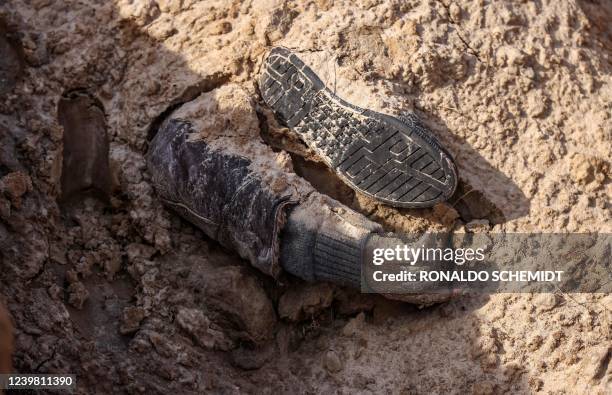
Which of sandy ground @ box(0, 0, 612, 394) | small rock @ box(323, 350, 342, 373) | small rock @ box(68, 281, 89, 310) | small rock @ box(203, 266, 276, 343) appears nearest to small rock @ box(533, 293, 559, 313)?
sandy ground @ box(0, 0, 612, 394)

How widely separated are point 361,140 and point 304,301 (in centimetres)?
66

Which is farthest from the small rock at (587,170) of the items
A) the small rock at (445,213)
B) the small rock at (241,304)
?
the small rock at (241,304)

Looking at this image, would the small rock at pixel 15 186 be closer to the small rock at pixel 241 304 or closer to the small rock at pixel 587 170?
the small rock at pixel 241 304

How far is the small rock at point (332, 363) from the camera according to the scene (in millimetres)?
3172

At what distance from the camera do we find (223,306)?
10.7 feet

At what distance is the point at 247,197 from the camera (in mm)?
3246

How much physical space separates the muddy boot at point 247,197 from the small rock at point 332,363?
281 millimetres

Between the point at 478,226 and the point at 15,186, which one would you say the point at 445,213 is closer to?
the point at 478,226

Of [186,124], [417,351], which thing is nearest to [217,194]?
[186,124]

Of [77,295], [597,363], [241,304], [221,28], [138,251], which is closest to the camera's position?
[597,363]

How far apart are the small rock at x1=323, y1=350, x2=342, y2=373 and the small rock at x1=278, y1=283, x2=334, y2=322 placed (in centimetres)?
20

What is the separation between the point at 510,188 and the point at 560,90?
509 mm

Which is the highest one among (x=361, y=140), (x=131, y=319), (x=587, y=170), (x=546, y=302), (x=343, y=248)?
(x=361, y=140)

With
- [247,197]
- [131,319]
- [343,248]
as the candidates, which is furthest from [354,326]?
[131,319]
